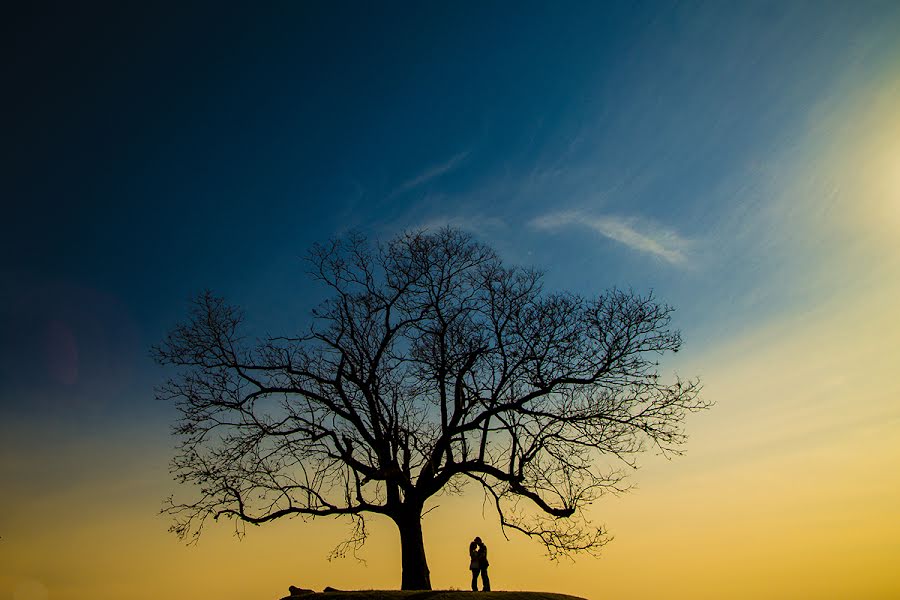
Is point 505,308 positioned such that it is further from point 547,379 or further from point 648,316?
point 648,316

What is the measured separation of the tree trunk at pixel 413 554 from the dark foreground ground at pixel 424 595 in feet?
4.11

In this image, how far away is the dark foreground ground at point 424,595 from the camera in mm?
14266

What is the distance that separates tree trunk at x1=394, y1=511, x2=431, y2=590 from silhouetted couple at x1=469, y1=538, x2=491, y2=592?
163cm

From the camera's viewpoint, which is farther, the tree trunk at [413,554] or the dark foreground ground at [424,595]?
the tree trunk at [413,554]

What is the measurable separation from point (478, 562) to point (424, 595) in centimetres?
364

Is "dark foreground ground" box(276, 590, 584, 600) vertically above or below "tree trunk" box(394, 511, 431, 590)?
below

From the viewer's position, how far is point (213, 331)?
61.3 ft

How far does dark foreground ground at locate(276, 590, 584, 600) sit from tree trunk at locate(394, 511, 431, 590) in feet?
4.11

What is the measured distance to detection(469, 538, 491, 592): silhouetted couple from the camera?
17.5m

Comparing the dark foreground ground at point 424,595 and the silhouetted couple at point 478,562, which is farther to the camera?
the silhouetted couple at point 478,562

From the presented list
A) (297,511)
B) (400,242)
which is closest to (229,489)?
(297,511)

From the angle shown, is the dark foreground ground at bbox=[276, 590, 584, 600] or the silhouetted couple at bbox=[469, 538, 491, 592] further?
the silhouetted couple at bbox=[469, 538, 491, 592]

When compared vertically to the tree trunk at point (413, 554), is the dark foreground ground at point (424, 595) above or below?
below

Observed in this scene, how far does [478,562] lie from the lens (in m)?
17.7
